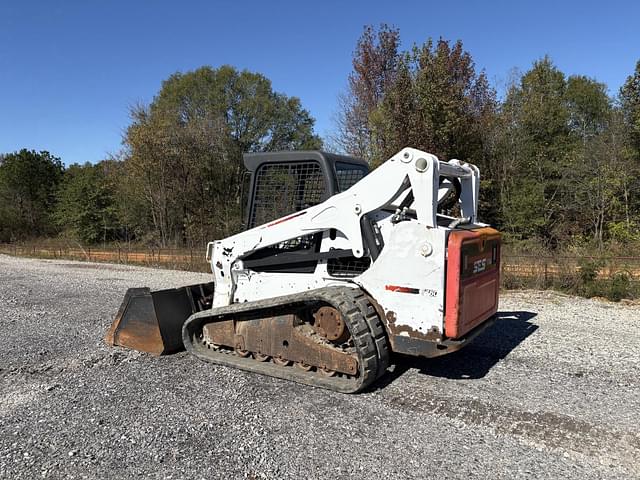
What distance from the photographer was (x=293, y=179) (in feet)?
17.8

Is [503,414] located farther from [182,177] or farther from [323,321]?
[182,177]

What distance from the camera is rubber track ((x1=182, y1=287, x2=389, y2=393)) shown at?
4367 millimetres

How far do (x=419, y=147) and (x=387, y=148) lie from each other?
1.15 metres

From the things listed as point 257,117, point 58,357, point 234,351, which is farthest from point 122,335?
point 257,117

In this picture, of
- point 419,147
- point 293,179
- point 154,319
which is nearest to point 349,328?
point 293,179

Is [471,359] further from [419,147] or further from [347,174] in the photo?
[419,147]

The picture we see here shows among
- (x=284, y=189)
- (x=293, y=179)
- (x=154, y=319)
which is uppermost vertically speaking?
(x=293, y=179)

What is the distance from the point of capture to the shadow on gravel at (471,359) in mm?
5148

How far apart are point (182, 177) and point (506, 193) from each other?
16263 mm

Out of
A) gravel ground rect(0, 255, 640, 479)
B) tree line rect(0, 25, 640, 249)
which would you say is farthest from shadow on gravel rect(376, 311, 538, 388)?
tree line rect(0, 25, 640, 249)

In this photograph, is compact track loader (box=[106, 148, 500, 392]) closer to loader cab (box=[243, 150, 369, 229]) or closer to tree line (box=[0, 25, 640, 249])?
loader cab (box=[243, 150, 369, 229])

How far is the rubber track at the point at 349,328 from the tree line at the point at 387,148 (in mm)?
12785

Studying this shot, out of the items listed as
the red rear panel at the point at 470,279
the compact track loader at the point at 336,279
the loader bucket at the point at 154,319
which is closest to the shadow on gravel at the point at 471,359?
the compact track loader at the point at 336,279

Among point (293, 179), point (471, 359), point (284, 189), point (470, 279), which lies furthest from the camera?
point (471, 359)
